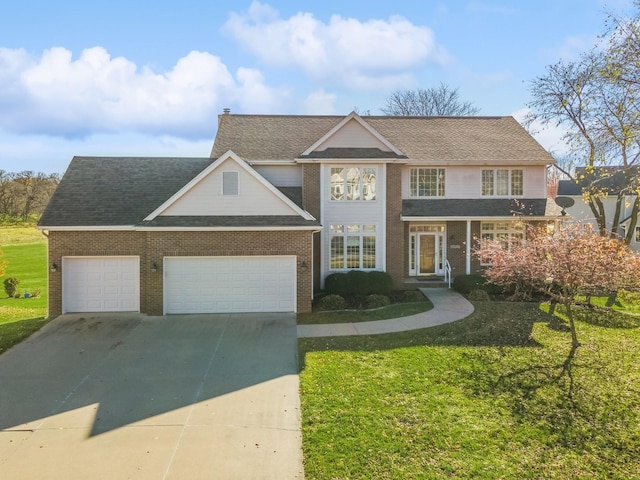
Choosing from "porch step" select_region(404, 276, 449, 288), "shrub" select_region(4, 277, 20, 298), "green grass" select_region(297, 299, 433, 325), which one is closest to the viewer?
"green grass" select_region(297, 299, 433, 325)

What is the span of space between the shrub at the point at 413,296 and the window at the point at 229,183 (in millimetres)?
7792

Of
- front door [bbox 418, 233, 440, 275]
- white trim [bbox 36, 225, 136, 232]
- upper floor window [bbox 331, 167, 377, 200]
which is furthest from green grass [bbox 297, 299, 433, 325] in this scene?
white trim [bbox 36, 225, 136, 232]

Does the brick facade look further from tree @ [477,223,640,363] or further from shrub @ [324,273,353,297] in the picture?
tree @ [477,223,640,363]

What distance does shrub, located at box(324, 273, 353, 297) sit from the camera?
16.1 m

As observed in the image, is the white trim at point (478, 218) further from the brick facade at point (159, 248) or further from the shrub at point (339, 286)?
the brick facade at point (159, 248)

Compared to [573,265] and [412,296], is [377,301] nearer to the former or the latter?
[412,296]

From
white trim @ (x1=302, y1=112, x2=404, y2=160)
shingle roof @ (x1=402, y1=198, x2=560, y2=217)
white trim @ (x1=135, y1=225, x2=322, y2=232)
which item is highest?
white trim @ (x1=302, y1=112, x2=404, y2=160)

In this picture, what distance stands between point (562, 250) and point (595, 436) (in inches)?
201

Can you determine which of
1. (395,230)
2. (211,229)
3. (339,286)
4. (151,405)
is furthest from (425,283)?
(151,405)

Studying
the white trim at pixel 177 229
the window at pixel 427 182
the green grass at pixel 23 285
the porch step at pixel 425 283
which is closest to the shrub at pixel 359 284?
the porch step at pixel 425 283

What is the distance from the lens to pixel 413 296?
53.3 ft

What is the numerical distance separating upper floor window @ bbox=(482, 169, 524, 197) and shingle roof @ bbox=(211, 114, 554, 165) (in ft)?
1.97

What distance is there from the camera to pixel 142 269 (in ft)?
46.3

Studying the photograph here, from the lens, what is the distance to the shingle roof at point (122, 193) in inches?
549
